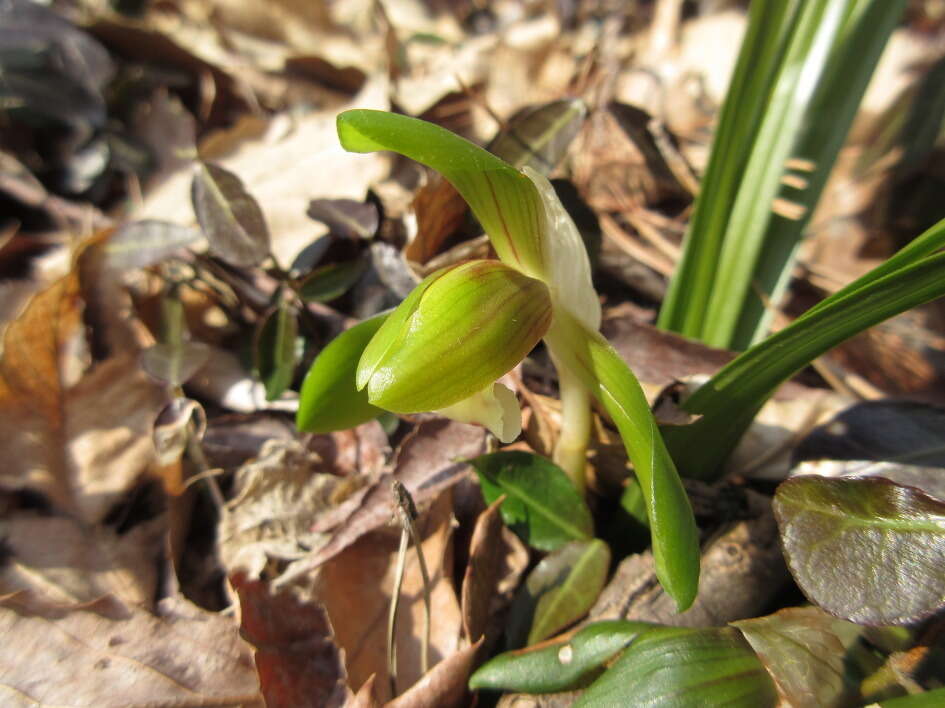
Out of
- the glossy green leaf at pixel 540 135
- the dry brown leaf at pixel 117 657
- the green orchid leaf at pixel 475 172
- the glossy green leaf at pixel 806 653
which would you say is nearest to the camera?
the green orchid leaf at pixel 475 172

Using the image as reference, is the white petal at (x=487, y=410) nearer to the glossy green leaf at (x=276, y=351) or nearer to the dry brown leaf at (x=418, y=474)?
the dry brown leaf at (x=418, y=474)

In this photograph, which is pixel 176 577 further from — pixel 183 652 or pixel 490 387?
pixel 490 387

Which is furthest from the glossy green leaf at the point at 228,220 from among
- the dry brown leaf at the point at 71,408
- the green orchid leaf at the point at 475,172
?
the green orchid leaf at the point at 475,172

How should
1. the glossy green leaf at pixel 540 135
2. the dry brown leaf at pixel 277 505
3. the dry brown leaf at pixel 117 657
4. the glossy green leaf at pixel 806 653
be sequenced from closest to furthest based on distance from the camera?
the glossy green leaf at pixel 806 653 < the dry brown leaf at pixel 117 657 < the dry brown leaf at pixel 277 505 < the glossy green leaf at pixel 540 135

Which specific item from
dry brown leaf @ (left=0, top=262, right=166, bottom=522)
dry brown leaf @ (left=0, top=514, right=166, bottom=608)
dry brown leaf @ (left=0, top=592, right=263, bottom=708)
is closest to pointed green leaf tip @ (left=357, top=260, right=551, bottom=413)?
dry brown leaf @ (left=0, top=592, right=263, bottom=708)

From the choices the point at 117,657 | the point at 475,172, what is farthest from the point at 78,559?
the point at 475,172

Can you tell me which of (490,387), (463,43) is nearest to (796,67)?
(490,387)

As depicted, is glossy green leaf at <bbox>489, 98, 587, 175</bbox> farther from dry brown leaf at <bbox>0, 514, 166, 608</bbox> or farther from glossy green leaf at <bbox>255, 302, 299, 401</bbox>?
dry brown leaf at <bbox>0, 514, 166, 608</bbox>
